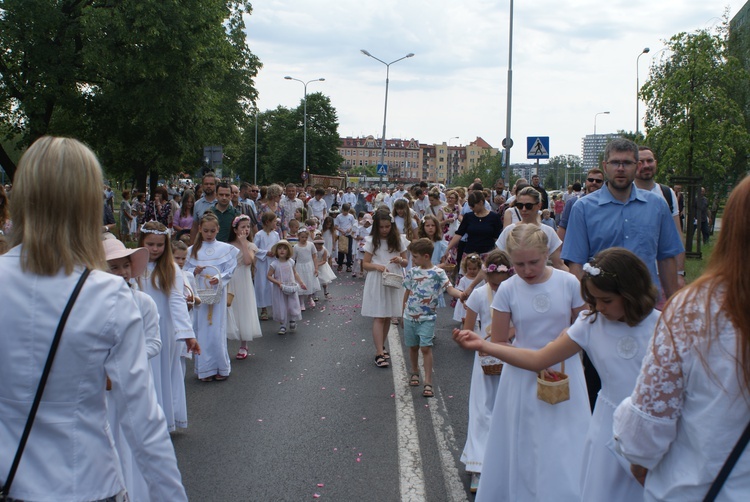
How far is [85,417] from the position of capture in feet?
7.76

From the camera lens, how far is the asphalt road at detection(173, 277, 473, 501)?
5227 mm

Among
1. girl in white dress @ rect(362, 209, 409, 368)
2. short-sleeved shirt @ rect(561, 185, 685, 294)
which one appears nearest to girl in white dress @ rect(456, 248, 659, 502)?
short-sleeved shirt @ rect(561, 185, 685, 294)

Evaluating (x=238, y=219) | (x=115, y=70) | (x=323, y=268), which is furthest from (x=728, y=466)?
(x=115, y=70)

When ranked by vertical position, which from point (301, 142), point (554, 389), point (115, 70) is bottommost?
point (554, 389)

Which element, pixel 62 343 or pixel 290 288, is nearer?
pixel 62 343

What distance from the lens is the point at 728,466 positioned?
82.0 inches

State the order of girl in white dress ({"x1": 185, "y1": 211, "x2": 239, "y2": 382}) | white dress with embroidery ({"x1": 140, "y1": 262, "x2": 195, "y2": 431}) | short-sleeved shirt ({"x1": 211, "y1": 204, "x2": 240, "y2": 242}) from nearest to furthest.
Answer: white dress with embroidery ({"x1": 140, "y1": 262, "x2": 195, "y2": 431})
girl in white dress ({"x1": 185, "y1": 211, "x2": 239, "y2": 382})
short-sleeved shirt ({"x1": 211, "y1": 204, "x2": 240, "y2": 242})

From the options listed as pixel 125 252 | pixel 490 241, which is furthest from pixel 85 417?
pixel 490 241

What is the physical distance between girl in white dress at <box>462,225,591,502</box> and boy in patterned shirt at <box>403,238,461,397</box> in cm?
298

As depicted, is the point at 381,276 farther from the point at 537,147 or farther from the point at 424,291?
the point at 537,147

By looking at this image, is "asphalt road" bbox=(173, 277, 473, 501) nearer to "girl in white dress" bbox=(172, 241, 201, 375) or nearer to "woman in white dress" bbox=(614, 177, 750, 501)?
"girl in white dress" bbox=(172, 241, 201, 375)

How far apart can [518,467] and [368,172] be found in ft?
594

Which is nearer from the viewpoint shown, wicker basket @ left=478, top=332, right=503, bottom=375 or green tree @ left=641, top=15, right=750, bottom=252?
wicker basket @ left=478, top=332, right=503, bottom=375

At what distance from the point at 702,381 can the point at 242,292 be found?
8047 millimetres
